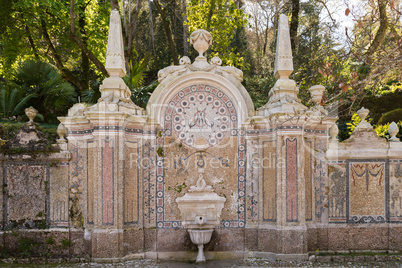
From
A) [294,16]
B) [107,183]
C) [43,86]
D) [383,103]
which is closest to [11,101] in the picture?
[43,86]

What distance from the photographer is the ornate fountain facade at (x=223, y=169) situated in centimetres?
646

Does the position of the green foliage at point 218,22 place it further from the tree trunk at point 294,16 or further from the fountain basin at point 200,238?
the fountain basin at point 200,238

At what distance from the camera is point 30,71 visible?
12.0 meters

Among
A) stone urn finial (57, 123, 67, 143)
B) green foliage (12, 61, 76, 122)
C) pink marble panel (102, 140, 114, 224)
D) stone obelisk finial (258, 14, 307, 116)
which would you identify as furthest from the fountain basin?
green foliage (12, 61, 76, 122)

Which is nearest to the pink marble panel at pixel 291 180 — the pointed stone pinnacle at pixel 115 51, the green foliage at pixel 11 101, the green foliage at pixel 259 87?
the pointed stone pinnacle at pixel 115 51

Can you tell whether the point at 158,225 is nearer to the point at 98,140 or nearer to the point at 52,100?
the point at 98,140

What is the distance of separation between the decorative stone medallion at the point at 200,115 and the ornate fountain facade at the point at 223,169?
0.02 metres

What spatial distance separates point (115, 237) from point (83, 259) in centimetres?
86

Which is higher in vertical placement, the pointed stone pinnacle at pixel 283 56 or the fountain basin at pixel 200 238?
the pointed stone pinnacle at pixel 283 56

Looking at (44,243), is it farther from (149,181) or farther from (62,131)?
(149,181)

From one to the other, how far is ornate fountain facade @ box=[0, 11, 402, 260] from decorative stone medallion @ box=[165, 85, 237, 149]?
2 cm

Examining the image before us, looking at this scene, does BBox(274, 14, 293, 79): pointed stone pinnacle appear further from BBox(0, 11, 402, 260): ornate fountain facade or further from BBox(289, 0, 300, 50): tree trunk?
BBox(289, 0, 300, 50): tree trunk

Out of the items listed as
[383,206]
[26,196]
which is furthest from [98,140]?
[383,206]

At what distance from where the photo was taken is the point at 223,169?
6.91 m
